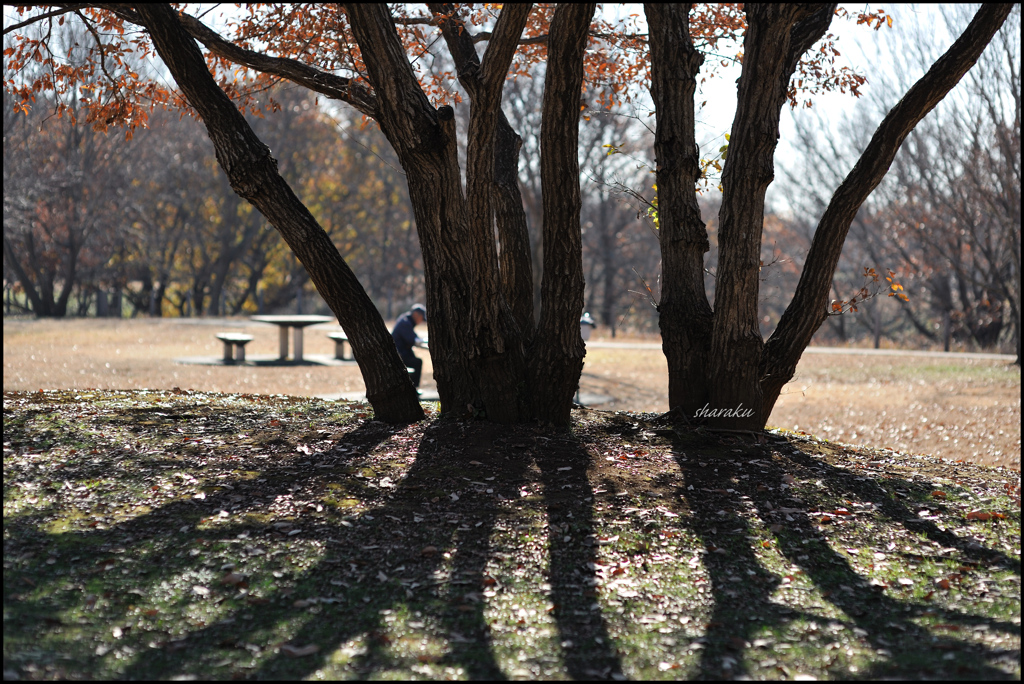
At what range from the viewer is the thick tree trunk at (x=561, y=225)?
5.58 metres

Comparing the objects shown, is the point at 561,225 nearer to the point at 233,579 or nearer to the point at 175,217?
the point at 233,579

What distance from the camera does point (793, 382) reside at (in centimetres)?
1614

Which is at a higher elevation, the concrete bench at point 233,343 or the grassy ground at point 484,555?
the concrete bench at point 233,343

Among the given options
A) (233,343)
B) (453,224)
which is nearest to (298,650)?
(453,224)

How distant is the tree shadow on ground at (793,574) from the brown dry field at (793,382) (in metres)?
4.76

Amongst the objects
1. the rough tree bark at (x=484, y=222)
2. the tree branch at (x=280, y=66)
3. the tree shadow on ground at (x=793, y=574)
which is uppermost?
the tree branch at (x=280, y=66)

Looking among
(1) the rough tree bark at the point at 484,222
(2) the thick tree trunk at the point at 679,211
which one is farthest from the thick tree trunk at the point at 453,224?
(2) the thick tree trunk at the point at 679,211

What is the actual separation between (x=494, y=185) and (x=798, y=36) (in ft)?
9.00

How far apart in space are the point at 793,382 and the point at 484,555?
13.3 metres

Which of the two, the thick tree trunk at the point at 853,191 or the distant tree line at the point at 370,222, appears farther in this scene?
the distant tree line at the point at 370,222

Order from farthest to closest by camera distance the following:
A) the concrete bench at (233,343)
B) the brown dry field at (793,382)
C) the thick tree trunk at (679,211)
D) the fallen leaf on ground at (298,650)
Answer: the concrete bench at (233,343), the brown dry field at (793,382), the thick tree trunk at (679,211), the fallen leaf on ground at (298,650)

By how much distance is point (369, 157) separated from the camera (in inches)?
1515

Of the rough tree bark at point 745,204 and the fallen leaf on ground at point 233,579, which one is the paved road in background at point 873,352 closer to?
the rough tree bark at point 745,204

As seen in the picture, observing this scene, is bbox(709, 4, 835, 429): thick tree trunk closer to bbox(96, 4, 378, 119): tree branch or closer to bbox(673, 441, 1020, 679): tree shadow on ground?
bbox(673, 441, 1020, 679): tree shadow on ground
